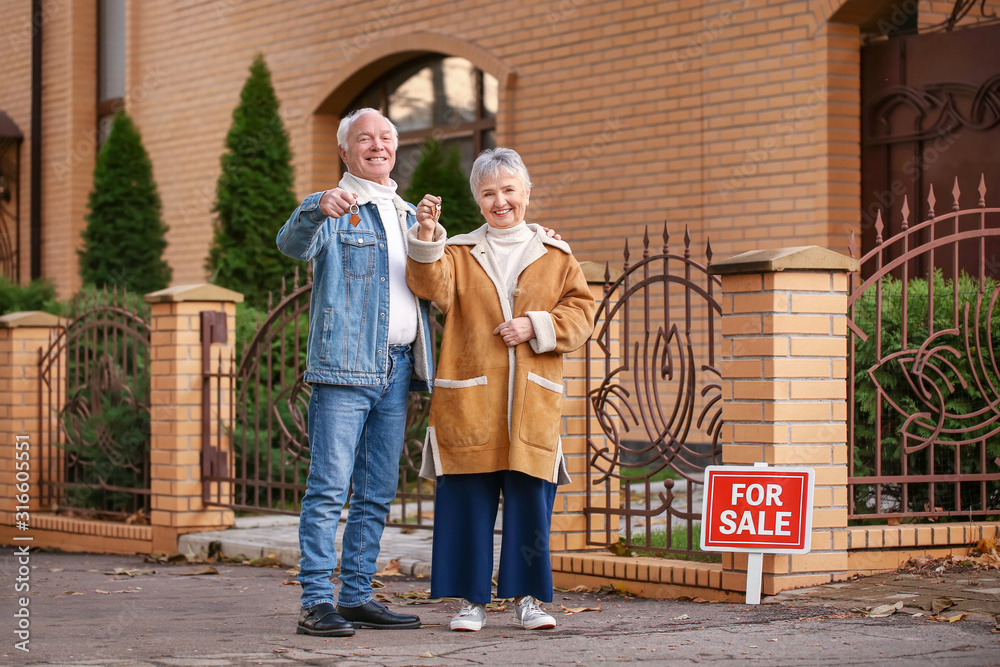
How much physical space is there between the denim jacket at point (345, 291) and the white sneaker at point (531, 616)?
3.09 feet

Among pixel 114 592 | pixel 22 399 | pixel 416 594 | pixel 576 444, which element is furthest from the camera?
pixel 22 399

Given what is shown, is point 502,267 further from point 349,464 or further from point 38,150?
point 38,150

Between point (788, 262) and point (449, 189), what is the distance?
522 cm

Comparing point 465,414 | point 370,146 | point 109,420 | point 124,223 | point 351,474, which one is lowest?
point 351,474

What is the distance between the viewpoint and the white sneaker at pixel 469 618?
4477 millimetres

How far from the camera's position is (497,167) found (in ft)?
14.5

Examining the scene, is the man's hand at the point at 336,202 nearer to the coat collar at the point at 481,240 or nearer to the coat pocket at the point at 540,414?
the coat collar at the point at 481,240

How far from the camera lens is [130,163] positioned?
13625 mm

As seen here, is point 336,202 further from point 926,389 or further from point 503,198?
point 926,389

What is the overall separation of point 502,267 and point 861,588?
77.5 inches

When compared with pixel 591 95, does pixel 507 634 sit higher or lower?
lower

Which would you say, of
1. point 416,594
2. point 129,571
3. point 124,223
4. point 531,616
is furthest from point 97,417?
point 124,223

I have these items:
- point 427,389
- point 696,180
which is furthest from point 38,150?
point 427,389

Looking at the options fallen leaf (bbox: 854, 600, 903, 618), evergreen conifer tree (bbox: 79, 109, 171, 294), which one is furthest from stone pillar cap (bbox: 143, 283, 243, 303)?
evergreen conifer tree (bbox: 79, 109, 171, 294)
